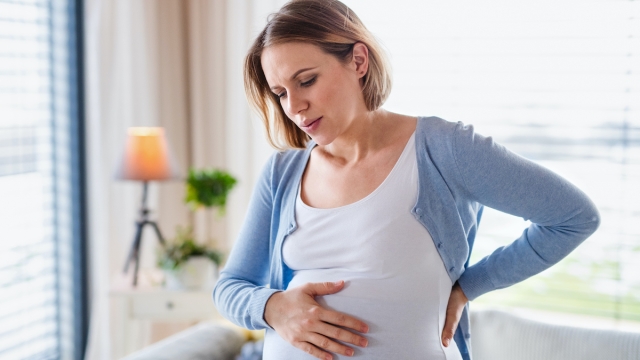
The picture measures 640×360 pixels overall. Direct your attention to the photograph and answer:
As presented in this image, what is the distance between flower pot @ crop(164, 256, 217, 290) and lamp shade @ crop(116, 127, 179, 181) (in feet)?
1.07

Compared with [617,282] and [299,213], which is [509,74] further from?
[299,213]

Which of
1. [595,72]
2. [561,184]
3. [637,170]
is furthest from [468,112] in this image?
[561,184]

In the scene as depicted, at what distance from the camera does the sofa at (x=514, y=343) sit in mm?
1519

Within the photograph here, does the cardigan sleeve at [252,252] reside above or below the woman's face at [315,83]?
below

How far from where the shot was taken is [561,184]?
1155 mm

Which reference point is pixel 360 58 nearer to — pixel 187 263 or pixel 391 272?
pixel 391 272

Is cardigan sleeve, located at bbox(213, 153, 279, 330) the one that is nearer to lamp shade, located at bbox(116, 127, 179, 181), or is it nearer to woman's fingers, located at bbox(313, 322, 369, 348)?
woman's fingers, located at bbox(313, 322, 369, 348)

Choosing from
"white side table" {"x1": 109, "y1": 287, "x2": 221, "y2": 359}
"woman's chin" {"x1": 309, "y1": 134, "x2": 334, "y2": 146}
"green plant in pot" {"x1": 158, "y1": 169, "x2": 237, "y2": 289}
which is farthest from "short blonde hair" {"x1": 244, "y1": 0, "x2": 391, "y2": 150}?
"white side table" {"x1": 109, "y1": 287, "x2": 221, "y2": 359}

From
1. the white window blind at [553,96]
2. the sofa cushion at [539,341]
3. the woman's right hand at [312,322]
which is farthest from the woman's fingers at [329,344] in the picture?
the white window blind at [553,96]

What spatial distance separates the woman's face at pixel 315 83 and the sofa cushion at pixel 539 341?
31.1 inches

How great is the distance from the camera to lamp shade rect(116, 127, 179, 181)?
2.25 meters

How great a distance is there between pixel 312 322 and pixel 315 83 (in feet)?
1.46

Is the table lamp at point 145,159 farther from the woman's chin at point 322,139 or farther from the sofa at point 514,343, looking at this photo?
the woman's chin at point 322,139

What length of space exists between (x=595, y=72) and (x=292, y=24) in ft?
4.40
